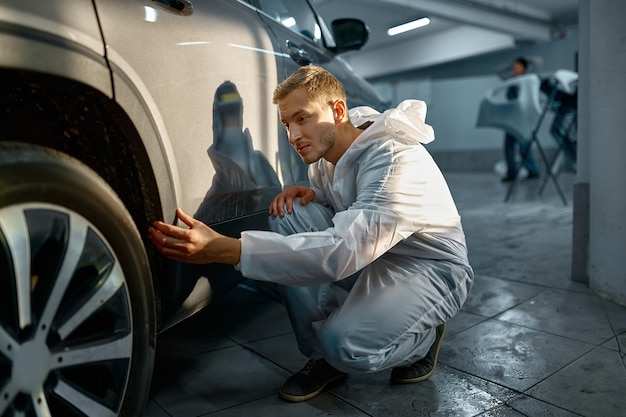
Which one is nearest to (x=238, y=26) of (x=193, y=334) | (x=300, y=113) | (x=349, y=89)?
(x=300, y=113)

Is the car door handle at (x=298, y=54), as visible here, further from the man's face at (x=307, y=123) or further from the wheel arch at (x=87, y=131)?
the wheel arch at (x=87, y=131)

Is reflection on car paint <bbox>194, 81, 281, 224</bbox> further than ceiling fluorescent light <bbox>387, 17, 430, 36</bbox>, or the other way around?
ceiling fluorescent light <bbox>387, 17, 430, 36</bbox>

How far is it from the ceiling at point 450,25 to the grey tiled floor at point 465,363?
7.47m

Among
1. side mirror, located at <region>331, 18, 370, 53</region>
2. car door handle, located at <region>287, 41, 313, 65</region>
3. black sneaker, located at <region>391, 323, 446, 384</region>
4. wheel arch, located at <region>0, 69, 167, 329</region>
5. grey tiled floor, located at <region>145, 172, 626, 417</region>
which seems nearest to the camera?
wheel arch, located at <region>0, 69, 167, 329</region>

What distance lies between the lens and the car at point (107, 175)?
0.84 m

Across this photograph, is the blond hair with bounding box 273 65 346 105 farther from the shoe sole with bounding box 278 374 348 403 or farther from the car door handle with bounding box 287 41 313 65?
the shoe sole with bounding box 278 374 348 403

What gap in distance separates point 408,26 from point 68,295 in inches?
502

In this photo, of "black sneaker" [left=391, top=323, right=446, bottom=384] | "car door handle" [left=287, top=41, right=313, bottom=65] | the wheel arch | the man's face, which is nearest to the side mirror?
"car door handle" [left=287, top=41, right=313, bottom=65]

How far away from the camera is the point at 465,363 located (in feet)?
5.72

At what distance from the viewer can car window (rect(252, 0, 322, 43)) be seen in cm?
192

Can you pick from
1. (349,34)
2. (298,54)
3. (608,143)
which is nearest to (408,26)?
(349,34)

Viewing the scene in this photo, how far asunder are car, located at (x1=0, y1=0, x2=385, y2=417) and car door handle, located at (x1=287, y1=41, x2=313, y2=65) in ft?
1.13

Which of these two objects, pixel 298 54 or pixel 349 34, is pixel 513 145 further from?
pixel 298 54

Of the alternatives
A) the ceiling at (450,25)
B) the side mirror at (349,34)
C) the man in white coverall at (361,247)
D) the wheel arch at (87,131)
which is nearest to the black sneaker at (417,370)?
the man in white coverall at (361,247)
